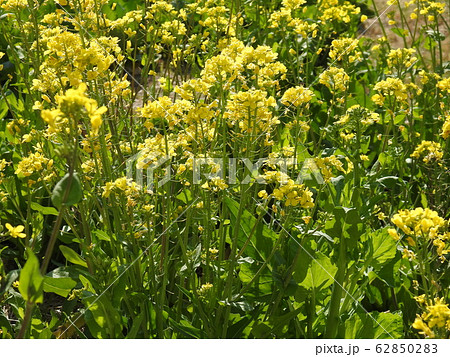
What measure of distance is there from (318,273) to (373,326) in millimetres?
296

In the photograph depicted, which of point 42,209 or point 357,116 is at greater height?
point 357,116

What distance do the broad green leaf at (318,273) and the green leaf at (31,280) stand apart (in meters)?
1.28

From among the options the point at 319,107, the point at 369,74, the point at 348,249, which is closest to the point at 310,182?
the point at 348,249

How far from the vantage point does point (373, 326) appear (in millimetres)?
2438

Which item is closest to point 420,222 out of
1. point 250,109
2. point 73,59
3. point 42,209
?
point 250,109

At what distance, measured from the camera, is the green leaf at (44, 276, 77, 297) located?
255 cm

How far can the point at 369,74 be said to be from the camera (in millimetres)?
4527

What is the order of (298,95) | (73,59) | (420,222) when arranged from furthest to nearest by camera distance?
(298,95)
(73,59)
(420,222)

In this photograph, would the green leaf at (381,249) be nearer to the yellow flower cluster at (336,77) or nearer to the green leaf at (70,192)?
the yellow flower cluster at (336,77)

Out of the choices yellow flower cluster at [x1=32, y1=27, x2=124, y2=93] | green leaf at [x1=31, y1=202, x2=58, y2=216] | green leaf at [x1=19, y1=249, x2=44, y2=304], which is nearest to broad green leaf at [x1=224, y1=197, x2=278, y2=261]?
yellow flower cluster at [x1=32, y1=27, x2=124, y2=93]

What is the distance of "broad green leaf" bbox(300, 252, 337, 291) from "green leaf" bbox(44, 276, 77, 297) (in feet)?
3.15

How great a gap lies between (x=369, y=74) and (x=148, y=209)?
2822mm

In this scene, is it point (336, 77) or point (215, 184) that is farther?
point (336, 77)

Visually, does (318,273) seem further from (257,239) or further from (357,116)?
(357,116)
